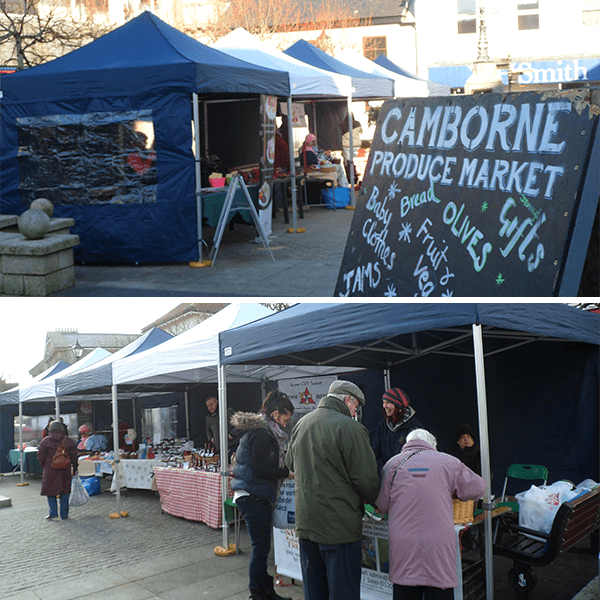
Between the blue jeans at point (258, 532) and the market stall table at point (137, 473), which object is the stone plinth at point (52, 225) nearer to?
the market stall table at point (137, 473)

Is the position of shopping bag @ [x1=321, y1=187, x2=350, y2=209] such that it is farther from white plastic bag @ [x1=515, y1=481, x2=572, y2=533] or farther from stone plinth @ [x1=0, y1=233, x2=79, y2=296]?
white plastic bag @ [x1=515, y1=481, x2=572, y2=533]

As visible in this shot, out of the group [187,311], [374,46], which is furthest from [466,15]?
[187,311]

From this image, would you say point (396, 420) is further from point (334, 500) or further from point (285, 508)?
point (334, 500)

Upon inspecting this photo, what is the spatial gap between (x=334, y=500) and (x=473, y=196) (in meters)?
1.92

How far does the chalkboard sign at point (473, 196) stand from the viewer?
3.27m

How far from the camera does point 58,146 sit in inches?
387

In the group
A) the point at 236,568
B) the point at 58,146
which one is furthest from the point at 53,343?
the point at 236,568

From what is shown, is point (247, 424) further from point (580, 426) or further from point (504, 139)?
point (580, 426)

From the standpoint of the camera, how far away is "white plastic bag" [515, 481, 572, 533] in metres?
5.23

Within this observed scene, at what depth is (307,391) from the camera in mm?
10211

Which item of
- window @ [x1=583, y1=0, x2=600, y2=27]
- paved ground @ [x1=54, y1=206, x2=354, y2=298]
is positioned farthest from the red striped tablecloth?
window @ [x1=583, y1=0, x2=600, y2=27]

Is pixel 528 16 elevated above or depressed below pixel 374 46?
above

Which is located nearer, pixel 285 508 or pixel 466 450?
pixel 285 508

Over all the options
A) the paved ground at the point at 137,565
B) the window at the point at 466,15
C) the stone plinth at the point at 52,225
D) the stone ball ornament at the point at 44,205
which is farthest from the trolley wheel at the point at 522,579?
the window at the point at 466,15
